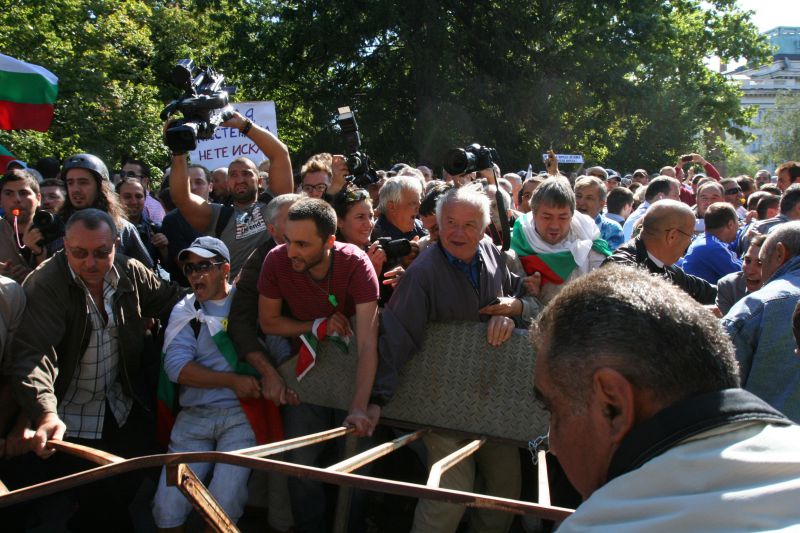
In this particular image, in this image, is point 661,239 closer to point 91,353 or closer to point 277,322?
point 277,322

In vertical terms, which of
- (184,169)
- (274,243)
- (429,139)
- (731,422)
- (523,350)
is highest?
(429,139)

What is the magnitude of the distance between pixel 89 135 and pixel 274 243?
1215 cm

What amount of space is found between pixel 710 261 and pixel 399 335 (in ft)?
8.45

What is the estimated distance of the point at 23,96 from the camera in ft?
25.3

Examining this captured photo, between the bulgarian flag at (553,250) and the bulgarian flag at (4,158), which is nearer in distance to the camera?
the bulgarian flag at (553,250)

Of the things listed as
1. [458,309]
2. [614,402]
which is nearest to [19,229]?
[458,309]

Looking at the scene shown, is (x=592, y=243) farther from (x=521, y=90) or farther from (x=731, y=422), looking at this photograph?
(x=521, y=90)

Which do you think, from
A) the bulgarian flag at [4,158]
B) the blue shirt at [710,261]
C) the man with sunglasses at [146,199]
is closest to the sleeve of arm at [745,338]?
the blue shirt at [710,261]

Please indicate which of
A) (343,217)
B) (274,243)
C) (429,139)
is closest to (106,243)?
(274,243)

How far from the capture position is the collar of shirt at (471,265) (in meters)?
3.94

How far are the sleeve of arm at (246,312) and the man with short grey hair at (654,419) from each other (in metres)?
2.76

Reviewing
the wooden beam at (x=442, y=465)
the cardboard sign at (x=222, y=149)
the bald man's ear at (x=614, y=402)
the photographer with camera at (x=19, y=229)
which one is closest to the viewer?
the bald man's ear at (x=614, y=402)

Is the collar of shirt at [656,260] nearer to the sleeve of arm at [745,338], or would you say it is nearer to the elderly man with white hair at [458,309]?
the elderly man with white hair at [458,309]

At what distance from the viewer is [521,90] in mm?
19891
